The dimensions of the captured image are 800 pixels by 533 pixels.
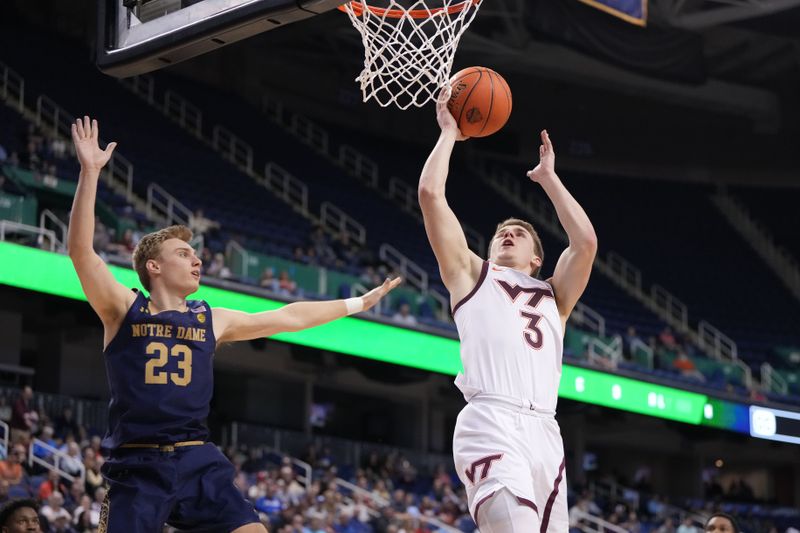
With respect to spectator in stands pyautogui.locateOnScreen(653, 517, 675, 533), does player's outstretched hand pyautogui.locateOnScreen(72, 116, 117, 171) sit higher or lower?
higher

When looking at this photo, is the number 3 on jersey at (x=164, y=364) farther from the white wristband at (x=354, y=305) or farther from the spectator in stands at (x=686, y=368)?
the spectator in stands at (x=686, y=368)

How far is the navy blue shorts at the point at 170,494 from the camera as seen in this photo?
191 inches

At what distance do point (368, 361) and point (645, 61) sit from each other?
8605 mm

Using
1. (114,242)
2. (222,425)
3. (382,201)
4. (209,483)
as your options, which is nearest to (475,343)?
(209,483)

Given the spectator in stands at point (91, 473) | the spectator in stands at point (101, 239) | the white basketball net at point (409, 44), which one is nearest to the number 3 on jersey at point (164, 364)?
the white basketball net at point (409, 44)

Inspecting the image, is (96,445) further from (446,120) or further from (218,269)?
(446,120)

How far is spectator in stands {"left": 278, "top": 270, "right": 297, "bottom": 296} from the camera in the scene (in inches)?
696

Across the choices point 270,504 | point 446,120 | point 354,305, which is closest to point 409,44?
point 446,120

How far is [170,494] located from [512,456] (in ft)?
4.29

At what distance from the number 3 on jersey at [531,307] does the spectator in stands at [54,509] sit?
7.92m

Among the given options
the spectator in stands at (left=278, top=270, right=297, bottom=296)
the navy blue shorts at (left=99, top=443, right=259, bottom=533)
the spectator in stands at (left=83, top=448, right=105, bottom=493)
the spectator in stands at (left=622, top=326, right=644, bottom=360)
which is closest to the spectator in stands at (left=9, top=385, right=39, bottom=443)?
the spectator in stands at (left=83, top=448, right=105, bottom=493)

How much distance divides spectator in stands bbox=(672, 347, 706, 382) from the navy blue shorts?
1861 centimetres

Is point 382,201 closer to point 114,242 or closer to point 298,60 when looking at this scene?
point 298,60

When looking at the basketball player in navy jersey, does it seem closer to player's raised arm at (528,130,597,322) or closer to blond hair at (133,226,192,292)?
blond hair at (133,226,192,292)
